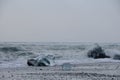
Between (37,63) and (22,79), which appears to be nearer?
(22,79)

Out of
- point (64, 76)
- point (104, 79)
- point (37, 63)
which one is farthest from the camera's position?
point (37, 63)

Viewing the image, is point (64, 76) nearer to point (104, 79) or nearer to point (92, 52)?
point (104, 79)

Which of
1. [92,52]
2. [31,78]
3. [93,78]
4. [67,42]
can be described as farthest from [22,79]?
[67,42]

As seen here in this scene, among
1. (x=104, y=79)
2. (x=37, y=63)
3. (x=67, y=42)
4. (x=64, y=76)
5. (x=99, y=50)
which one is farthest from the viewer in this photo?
(x=67, y=42)

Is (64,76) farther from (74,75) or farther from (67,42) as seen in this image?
(67,42)

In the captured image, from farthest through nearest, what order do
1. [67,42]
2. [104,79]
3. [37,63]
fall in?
[67,42] → [37,63] → [104,79]

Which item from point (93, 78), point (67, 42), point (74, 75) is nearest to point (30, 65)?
point (74, 75)

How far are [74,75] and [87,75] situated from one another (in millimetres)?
437

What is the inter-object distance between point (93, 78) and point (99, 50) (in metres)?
12.5

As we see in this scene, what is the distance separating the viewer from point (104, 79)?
9891mm

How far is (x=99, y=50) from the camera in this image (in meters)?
22.5

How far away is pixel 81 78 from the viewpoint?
1014 cm

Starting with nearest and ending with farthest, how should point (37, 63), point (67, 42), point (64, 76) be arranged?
point (64, 76), point (37, 63), point (67, 42)

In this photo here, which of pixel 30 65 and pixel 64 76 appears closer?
pixel 64 76
